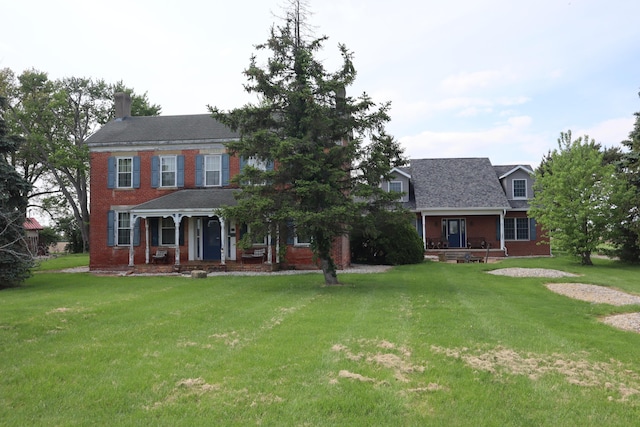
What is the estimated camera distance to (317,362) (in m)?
6.61

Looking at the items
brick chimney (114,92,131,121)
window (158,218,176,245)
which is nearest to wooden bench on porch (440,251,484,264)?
window (158,218,176,245)

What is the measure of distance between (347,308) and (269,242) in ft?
35.5

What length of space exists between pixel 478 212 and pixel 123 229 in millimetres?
20284

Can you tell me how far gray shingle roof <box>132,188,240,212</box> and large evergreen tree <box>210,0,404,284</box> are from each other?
18.8ft

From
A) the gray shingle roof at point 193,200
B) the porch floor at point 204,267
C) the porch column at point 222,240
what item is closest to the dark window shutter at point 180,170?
the gray shingle roof at point 193,200

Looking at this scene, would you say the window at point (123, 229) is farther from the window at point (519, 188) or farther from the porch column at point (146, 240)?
the window at point (519, 188)

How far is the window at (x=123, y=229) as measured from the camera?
23531mm

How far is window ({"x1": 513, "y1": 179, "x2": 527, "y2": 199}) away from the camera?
31.5 metres

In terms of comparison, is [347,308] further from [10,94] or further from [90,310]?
[10,94]

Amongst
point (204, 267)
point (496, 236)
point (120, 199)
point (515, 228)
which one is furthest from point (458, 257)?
point (120, 199)

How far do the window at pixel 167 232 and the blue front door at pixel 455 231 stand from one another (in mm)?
17559

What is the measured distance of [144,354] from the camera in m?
7.12

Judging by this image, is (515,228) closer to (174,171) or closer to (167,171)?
(174,171)

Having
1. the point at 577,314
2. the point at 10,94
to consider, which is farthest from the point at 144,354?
the point at 10,94
